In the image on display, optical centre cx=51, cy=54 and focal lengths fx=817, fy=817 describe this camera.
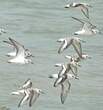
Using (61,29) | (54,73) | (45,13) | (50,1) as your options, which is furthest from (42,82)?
(50,1)

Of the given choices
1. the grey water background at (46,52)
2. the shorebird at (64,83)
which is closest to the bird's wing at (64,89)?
the shorebird at (64,83)

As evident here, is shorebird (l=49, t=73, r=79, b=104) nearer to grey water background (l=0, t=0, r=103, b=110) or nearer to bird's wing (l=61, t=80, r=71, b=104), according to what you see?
bird's wing (l=61, t=80, r=71, b=104)

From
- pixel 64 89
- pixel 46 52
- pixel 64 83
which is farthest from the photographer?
pixel 46 52

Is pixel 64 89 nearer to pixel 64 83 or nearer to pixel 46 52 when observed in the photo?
pixel 64 83

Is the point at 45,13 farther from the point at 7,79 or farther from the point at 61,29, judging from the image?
the point at 7,79

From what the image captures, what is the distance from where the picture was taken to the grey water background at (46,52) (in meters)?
22.2

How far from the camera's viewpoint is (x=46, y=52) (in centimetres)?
2731

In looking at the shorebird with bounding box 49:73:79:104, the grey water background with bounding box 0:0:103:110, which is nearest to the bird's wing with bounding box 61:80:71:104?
the shorebird with bounding box 49:73:79:104

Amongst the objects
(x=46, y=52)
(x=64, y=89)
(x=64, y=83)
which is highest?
(x=64, y=83)

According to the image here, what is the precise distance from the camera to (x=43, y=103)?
21.7 m

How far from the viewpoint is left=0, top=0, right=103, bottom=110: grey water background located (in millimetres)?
22172

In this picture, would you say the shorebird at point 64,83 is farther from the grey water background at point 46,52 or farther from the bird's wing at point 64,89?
the grey water background at point 46,52

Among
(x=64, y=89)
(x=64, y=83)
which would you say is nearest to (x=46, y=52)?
(x=64, y=89)

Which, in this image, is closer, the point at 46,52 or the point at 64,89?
the point at 64,89
